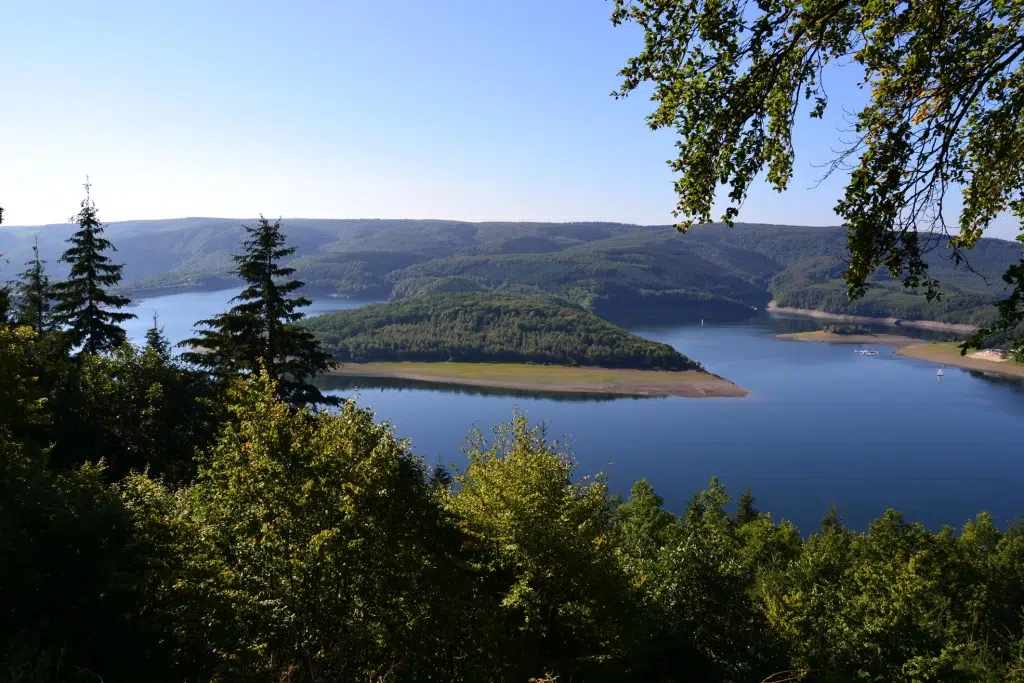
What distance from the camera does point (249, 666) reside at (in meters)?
6.80

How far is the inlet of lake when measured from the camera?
52875 millimetres

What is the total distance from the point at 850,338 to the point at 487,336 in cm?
8598

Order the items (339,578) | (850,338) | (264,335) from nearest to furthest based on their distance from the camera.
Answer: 1. (339,578)
2. (264,335)
3. (850,338)

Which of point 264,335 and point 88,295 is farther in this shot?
point 88,295

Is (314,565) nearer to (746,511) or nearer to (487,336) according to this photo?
(746,511)

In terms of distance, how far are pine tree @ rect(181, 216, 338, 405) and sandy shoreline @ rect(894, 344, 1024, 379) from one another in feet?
336

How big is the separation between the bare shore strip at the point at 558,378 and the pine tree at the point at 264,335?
3027 inches

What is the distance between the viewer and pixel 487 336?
129 meters

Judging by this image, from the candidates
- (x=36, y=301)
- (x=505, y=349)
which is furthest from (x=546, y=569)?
Result: (x=505, y=349)

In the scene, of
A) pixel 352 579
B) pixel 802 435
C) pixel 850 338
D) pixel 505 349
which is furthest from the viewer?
pixel 850 338

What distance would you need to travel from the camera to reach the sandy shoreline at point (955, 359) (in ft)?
353

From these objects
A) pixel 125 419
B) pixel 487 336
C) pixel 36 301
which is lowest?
pixel 487 336

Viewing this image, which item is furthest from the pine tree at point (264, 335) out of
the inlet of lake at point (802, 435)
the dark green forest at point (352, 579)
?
the inlet of lake at point (802, 435)

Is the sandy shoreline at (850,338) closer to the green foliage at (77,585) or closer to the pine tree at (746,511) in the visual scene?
the pine tree at (746,511)
